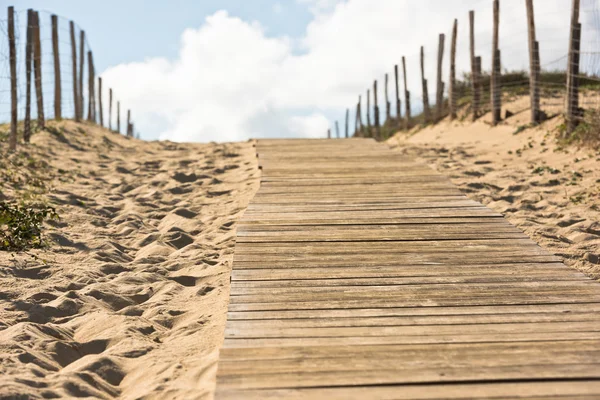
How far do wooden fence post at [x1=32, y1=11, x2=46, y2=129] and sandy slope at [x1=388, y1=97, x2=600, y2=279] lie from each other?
19.2 feet

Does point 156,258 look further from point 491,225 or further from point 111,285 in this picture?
point 491,225

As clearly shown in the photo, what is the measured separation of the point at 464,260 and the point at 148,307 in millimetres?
1948

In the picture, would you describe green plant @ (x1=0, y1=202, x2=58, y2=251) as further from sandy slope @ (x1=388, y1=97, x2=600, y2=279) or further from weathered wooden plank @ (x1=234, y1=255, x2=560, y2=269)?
sandy slope @ (x1=388, y1=97, x2=600, y2=279)

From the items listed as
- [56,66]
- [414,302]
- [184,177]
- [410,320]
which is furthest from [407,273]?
[56,66]

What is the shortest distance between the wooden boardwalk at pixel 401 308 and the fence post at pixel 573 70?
438 cm

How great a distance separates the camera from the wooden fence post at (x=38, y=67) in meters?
11.5

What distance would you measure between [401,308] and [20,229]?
3200 mm

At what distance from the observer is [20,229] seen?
17.5 feet

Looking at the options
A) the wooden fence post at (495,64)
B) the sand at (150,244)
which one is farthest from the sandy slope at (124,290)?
the wooden fence post at (495,64)

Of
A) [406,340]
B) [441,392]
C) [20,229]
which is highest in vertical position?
[20,229]

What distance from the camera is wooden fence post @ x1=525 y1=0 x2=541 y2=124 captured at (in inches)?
444

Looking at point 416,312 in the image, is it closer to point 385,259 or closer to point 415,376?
point 415,376

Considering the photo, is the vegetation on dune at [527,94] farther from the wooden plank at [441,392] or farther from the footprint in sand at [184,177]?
the wooden plank at [441,392]

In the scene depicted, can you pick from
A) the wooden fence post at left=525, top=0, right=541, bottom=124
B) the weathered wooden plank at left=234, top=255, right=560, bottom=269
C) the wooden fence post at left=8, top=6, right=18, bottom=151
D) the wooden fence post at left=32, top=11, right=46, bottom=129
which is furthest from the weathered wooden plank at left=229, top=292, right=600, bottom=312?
the wooden fence post at left=32, top=11, right=46, bottom=129
